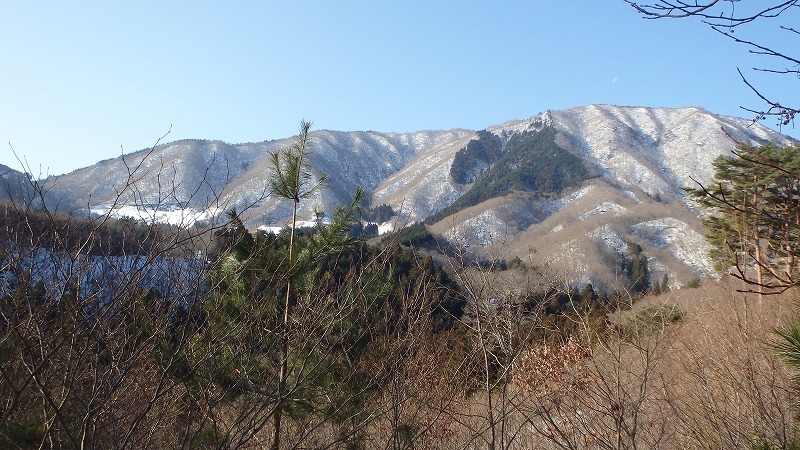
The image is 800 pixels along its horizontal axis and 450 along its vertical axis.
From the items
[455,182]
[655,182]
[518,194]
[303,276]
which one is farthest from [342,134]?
[303,276]

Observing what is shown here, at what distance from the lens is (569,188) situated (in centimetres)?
8506

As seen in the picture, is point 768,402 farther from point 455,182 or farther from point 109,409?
point 455,182

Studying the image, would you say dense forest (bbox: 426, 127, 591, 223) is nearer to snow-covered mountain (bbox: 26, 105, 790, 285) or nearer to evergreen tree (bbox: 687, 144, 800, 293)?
snow-covered mountain (bbox: 26, 105, 790, 285)

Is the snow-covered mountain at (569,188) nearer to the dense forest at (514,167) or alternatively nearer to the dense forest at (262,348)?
the dense forest at (514,167)

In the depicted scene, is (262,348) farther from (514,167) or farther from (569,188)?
(514,167)

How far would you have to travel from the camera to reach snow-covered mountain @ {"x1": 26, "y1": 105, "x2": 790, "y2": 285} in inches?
2234

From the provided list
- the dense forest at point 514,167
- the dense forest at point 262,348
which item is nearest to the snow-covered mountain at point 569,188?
the dense forest at point 514,167

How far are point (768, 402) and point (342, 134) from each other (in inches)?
5512

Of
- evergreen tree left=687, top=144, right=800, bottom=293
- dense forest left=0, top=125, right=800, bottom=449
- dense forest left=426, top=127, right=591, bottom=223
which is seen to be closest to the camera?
evergreen tree left=687, top=144, right=800, bottom=293

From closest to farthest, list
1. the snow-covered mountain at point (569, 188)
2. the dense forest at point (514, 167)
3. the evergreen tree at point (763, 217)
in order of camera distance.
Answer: the evergreen tree at point (763, 217), the snow-covered mountain at point (569, 188), the dense forest at point (514, 167)

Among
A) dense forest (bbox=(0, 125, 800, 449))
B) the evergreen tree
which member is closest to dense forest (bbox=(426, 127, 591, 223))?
dense forest (bbox=(0, 125, 800, 449))

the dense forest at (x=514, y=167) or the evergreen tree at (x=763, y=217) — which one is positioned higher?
the evergreen tree at (x=763, y=217)

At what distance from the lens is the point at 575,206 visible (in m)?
77.5

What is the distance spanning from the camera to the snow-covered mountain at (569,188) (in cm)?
5675
